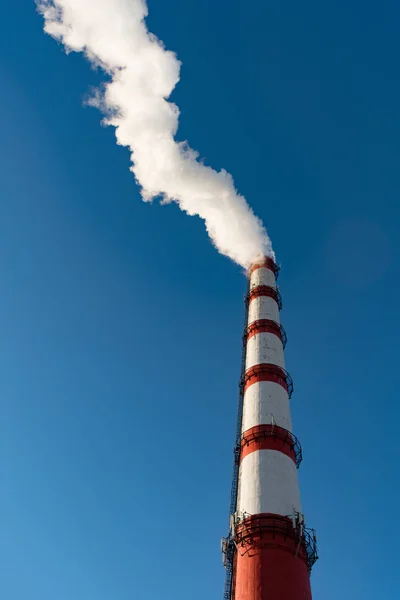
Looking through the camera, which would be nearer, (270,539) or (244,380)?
(270,539)

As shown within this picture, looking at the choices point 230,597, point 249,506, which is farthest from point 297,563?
point 230,597

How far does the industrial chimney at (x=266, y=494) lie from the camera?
18719 mm

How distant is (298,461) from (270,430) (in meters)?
2.42

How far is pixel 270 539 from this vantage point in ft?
64.0

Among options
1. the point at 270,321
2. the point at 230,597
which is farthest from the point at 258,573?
the point at 270,321

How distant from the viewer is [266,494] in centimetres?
2111

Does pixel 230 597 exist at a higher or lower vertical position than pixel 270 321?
lower

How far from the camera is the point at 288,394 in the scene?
27.8 meters

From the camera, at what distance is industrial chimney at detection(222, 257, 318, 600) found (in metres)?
18.7

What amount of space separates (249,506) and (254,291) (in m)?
16.1

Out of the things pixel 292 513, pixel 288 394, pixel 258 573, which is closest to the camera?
pixel 258 573

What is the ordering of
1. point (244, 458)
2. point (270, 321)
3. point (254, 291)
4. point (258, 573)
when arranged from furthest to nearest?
point (254, 291) → point (270, 321) → point (244, 458) → point (258, 573)

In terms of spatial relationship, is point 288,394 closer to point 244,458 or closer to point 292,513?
point 244,458

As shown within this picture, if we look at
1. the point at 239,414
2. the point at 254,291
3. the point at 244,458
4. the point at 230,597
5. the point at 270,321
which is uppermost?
the point at 254,291
